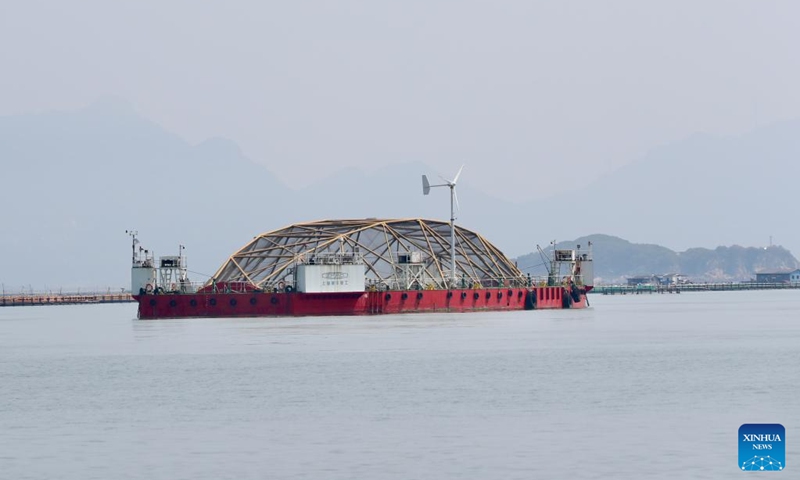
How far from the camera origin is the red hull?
13162 cm

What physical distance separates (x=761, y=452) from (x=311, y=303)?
99.4m

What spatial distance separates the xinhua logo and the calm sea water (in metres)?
0.55

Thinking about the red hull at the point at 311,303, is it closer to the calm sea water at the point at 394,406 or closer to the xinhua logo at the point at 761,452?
the calm sea water at the point at 394,406

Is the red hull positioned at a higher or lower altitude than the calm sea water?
higher

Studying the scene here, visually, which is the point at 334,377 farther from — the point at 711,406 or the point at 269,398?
the point at 711,406

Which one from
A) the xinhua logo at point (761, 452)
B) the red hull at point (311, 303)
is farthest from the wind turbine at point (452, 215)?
the xinhua logo at point (761, 452)

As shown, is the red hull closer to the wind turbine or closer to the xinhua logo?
the wind turbine

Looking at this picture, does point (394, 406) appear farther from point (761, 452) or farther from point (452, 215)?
point (452, 215)

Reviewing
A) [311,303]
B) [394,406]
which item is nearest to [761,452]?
[394,406]

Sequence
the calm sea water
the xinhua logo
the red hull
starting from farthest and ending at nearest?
1. the red hull
2. the calm sea water
3. the xinhua logo

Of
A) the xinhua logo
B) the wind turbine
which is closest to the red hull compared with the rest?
the wind turbine

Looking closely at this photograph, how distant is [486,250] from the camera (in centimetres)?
16288

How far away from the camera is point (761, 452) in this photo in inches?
1347

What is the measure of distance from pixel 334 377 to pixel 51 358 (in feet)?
84.5
